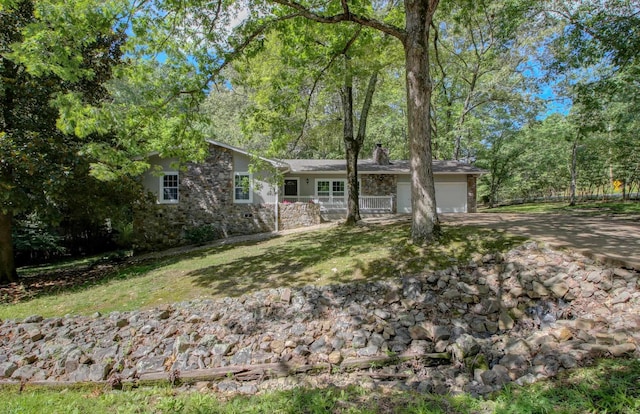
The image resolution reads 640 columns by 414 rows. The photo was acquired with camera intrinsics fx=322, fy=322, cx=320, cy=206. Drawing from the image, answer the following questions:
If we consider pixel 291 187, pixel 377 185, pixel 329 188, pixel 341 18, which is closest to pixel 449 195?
pixel 377 185

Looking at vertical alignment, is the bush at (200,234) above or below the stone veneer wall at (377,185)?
below

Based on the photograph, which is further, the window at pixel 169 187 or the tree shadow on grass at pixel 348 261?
the window at pixel 169 187

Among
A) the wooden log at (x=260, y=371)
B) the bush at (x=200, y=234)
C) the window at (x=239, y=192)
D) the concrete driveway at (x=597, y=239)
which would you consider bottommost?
the wooden log at (x=260, y=371)

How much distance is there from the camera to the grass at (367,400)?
264 cm

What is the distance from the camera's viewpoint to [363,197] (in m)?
17.5

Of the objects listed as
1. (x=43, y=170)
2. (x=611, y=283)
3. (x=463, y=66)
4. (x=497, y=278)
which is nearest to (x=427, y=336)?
(x=497, y=278)

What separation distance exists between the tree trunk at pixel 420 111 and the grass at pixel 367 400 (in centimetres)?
432

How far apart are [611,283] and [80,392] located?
7.37 meters

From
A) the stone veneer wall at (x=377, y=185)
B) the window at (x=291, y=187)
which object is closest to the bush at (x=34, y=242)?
the window at (x=291, y=187)

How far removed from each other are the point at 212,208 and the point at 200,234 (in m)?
1.52

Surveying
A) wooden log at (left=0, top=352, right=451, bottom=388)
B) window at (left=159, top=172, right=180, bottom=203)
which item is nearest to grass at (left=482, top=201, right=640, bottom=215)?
wooden log at (left=0, top=352, right=451, bottom=388)

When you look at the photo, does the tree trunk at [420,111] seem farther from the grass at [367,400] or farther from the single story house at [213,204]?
the single story house at [213,204]

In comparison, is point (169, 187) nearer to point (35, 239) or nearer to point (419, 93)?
point (35, 239)

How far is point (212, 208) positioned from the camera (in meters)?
15.0
